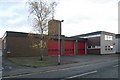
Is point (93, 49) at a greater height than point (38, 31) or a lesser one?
lesser

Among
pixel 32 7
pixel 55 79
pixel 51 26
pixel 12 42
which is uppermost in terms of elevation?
pixel 32 7

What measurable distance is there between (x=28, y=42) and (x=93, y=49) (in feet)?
68.1

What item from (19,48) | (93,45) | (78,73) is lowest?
(78,73)

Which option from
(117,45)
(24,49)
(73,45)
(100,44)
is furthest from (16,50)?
(117,45)

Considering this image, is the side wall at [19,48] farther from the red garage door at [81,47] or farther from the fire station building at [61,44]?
the red garage door at [81,47]

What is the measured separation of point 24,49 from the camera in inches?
1443

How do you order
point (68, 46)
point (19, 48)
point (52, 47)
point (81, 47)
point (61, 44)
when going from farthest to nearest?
point (81, 47) → point (68, 46) → point (61, 44) → point (52, 47) → point (19, 48)

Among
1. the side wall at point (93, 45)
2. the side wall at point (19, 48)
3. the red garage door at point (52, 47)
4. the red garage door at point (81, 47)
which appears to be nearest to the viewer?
the side wall at point (19, 48)

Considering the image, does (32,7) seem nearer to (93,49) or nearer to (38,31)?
(38,31)

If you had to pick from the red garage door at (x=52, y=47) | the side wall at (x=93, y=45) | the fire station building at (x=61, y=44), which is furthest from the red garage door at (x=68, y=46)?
the side wall at (x=93, y=45)

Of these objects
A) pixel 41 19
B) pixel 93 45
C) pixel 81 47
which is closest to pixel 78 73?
pixel 41 19

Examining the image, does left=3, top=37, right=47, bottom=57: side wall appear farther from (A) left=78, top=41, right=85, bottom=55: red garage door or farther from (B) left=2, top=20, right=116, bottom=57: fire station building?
(A) left=78, top=41, right=85, bottom=55: red garage door

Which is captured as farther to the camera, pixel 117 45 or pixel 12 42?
pixel 117 45

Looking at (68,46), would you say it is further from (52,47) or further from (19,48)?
(19,48)
